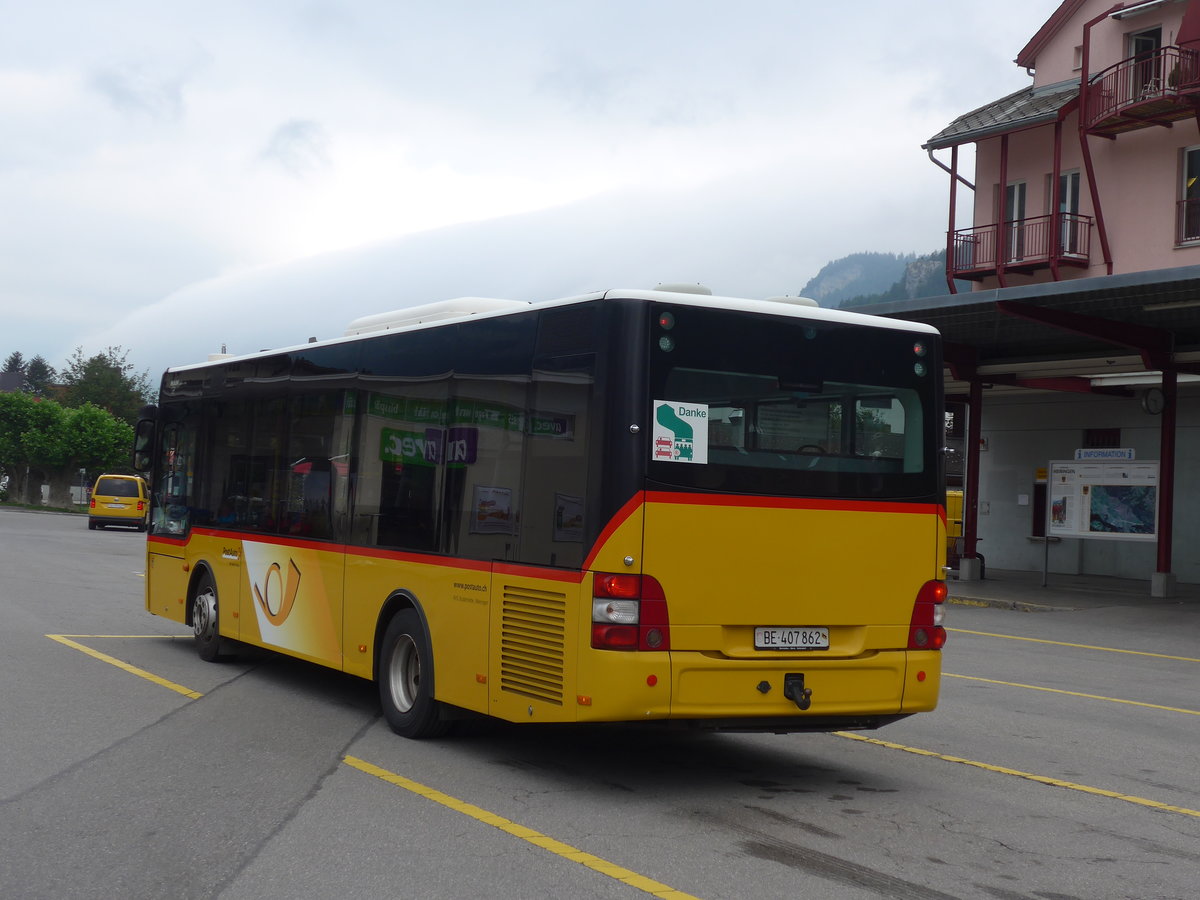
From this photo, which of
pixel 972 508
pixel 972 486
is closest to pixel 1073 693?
pixel 972 508

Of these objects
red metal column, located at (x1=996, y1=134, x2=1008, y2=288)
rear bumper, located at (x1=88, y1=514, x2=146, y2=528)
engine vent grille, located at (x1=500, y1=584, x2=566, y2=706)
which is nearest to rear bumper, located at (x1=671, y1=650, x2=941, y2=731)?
engine vent grille, located at (x1=500, y1=584, x2=566, y2=706)

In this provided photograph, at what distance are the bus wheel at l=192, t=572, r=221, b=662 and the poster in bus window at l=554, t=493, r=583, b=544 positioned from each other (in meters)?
6.10

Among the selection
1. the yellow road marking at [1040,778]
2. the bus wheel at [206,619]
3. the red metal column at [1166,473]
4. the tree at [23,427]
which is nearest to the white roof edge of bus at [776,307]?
the yellow road marking at [1040,778]

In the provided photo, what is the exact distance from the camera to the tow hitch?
755cm

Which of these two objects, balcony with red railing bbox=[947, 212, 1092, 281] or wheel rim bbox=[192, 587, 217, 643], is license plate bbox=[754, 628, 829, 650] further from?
balcony with red railing bbox=[947, 212, 1092, 281]

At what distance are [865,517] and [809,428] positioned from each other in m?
0.61

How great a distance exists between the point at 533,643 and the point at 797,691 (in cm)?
146

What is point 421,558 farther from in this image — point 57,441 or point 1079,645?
point 57,441

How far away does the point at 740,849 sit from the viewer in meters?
6.24

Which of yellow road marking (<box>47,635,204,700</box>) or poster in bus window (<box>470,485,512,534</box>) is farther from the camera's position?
yellow road marking (<box>47,635,204,700</box>)

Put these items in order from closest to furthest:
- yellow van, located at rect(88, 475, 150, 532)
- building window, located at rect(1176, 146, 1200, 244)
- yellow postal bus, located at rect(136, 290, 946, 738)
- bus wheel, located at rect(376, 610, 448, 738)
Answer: yellow postal bus, located at rect(136, 290, 946, 738), bus wheel, located at rect(376, 610, 448, 738), building window, located at rect(1176, 146, 1200, 244), yellow van, located at rect(88, 475, 150, 532)

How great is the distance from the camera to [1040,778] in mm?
8312

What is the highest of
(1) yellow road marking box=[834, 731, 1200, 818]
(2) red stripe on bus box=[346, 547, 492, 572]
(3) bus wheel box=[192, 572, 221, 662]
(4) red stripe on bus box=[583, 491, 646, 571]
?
(4) red stripe on bus box=[583, 491, 646, 571]

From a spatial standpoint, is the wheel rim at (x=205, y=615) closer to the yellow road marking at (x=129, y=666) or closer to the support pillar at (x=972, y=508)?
the yellow road marking at (x=129, y=666)
